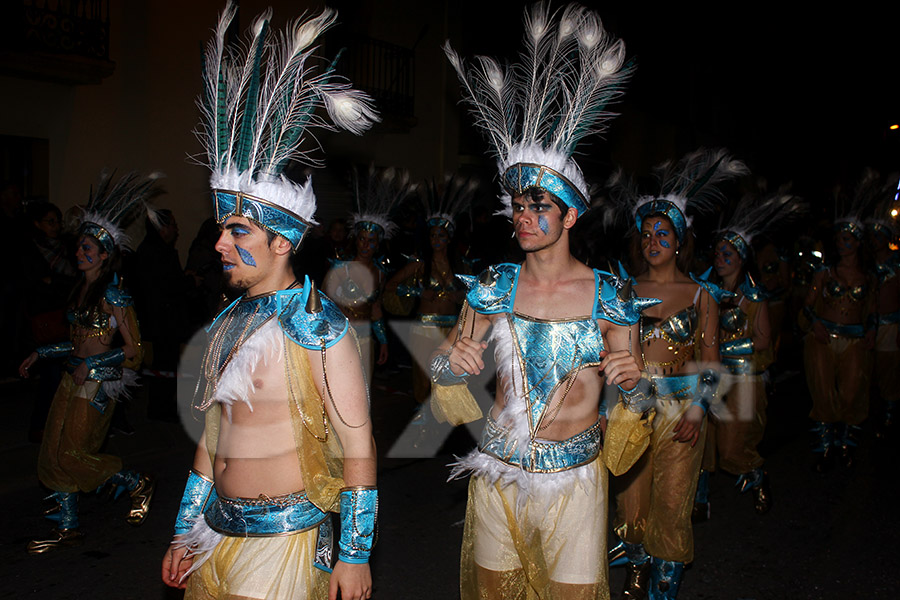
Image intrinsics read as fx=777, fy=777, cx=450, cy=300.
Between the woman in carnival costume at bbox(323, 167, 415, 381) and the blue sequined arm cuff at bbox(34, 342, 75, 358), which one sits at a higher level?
the woman in carnival costume at bbox(323, 167, 415, 381)

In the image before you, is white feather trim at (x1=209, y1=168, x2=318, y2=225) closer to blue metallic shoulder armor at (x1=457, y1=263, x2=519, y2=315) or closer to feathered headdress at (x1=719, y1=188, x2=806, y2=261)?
blue metallic shoulder armor at (x1=457, y1=263, x2=519, y2=315)

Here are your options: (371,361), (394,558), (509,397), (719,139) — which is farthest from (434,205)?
(719,139)

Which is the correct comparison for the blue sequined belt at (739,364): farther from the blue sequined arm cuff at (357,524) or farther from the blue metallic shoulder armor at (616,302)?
the blue sequined arm cuff at (357,524)

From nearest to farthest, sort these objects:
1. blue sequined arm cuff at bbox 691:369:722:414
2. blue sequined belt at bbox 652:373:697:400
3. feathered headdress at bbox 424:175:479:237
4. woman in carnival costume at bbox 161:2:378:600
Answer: woman in carnival costume at bbox 161:2:378:600, blue sequined arm cuff at bbox 691:369:722:414, blue sequined belt at bbox 652:373:697:400, feathered headdress at bbox 424:175:479:237

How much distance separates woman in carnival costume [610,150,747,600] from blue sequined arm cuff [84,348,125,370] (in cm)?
355

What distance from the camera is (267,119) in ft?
Result: 9.60

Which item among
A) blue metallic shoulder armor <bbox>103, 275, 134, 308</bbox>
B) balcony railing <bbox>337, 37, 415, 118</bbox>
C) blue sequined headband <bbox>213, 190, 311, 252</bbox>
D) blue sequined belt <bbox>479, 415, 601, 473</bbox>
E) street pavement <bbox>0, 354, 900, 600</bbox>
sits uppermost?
balcony railing <bbox>337, 37, 415, 118</bbox>

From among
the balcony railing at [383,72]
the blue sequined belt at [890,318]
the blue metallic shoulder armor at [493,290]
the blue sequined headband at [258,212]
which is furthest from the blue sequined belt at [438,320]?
the balcony railing at [383,72]

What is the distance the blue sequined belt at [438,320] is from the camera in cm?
876

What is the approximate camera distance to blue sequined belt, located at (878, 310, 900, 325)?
8.85 metres

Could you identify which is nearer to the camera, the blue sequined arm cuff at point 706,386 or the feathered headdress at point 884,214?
the blue sequined arm cuff at point 706,386

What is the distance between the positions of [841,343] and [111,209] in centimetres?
690

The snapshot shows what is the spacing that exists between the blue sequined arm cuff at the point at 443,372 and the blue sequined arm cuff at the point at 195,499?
1.04m

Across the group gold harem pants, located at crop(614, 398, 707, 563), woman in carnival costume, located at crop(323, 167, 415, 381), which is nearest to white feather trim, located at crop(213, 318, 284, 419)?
gold harem pants, located at crop(614, 398, 707, 563)
